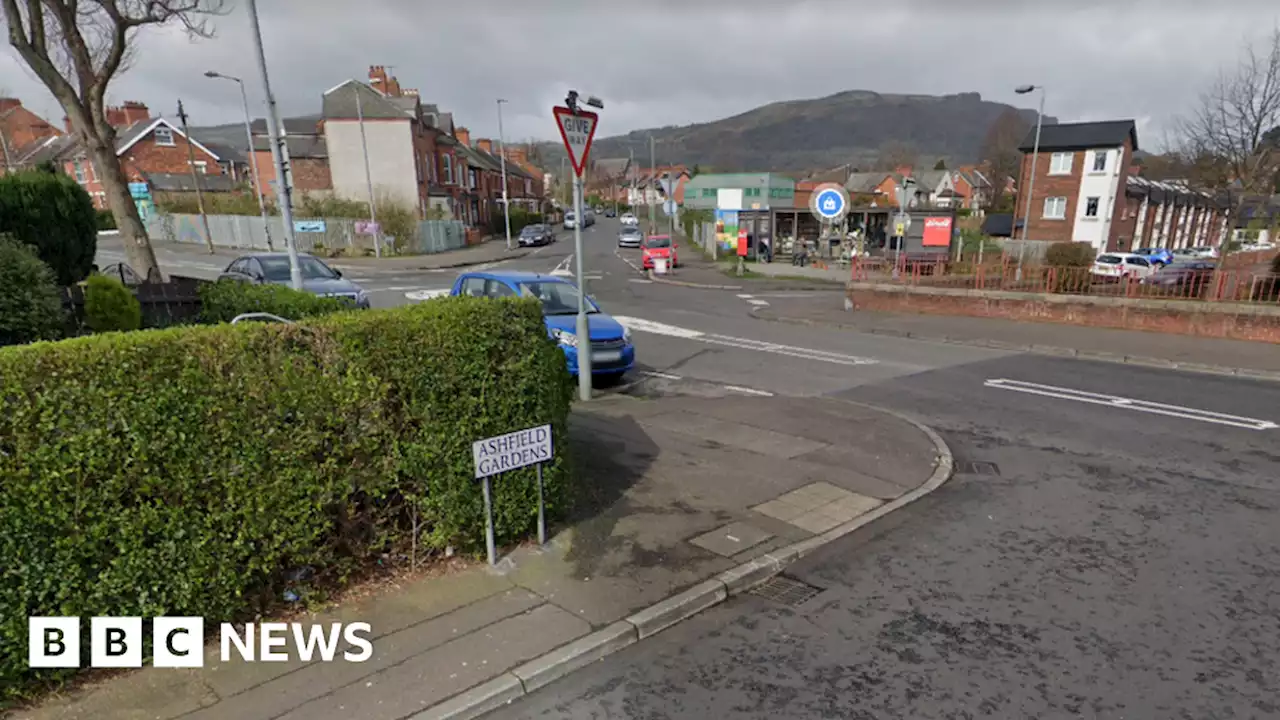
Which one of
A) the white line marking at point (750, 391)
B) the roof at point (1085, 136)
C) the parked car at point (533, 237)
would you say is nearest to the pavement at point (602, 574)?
the white line marking at point (750, 391)

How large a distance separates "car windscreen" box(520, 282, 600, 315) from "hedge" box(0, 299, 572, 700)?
5.85 metres

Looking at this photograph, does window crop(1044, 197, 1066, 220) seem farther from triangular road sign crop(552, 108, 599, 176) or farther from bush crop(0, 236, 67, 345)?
bush crop(0, 236, 67, 345)

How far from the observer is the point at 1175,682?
3.69 meters

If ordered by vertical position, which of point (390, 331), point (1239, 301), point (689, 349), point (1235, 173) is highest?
point (1235, 173)

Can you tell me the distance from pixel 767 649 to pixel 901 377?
8.39 metres

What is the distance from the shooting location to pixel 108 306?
882 centimetres

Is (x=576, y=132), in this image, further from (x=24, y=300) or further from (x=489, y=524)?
(x=24, y=300)

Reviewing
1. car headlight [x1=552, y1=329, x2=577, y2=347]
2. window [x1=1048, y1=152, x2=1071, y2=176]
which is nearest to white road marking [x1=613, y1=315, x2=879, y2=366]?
car headlight [x1=552, y1=329, x2=577, y2=347]

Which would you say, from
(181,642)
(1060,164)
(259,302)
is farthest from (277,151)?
(1060,164)

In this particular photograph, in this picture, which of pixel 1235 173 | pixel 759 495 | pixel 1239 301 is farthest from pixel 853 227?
pixel 759 495

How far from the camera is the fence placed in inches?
1523

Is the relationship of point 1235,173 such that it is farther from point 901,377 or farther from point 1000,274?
point 901,377

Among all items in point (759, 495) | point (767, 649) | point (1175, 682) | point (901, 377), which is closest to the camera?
point (1175, 682)

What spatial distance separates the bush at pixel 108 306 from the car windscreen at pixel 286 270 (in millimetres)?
7568
